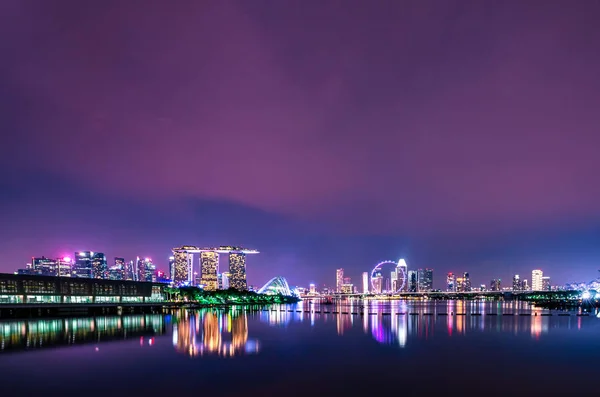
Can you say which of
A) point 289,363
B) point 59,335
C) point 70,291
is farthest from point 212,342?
point 70,291

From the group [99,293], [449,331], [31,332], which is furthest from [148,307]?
[449,331]

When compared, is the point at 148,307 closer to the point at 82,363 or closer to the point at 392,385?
the point at 82,363

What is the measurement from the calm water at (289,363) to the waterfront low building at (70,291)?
103 ft

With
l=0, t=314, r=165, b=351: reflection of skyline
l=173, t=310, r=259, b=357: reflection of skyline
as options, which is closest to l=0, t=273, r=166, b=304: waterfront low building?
l=0, t=314, r=165, b=351: reflection of skyline

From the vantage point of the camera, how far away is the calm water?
35.2 m

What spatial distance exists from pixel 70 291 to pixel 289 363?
8627 centimetres

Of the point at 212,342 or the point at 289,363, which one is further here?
the point at 212,342

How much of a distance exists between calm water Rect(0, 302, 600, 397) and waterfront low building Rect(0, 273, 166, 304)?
31437mm

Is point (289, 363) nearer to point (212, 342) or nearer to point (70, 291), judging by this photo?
point (212, 342)

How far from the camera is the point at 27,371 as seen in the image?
39.4 meters

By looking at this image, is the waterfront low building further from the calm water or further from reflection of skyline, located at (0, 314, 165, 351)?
the calm water

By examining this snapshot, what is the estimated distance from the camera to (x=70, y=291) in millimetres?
113375

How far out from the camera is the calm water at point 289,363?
35.2 m

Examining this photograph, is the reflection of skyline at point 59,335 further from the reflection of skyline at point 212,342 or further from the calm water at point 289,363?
the reflection of skyline at point 212,342
